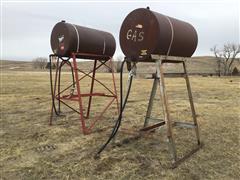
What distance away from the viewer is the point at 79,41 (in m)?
8.25

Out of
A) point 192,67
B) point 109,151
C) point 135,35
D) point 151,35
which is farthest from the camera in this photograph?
point 192,67

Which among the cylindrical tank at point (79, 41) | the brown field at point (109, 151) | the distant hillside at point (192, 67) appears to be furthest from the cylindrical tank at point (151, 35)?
the distant hillside at point (192, 67)

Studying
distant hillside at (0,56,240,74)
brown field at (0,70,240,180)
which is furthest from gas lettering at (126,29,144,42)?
distant hillside at (0,56,240,74)

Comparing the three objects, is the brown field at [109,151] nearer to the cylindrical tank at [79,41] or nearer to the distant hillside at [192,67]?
the cylindrical tank at [79,41]

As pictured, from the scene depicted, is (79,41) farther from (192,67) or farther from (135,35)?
(192,67)

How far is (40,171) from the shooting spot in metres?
5.34

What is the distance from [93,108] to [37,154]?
569 centimetres

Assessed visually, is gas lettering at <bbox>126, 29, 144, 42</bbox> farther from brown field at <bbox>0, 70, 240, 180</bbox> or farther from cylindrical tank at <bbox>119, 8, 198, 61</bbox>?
brown field at <bbox>0, 70, 240, 180</bbox>

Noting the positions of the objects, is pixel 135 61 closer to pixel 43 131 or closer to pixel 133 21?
pixel 133 21

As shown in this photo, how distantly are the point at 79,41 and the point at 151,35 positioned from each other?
10.8 ft

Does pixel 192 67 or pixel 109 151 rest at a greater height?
pixel 192 67

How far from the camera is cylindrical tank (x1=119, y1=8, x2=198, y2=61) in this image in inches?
216

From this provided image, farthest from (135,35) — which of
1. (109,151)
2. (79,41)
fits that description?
(79,41)

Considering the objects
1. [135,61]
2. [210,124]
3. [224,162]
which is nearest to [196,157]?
[224,162]
